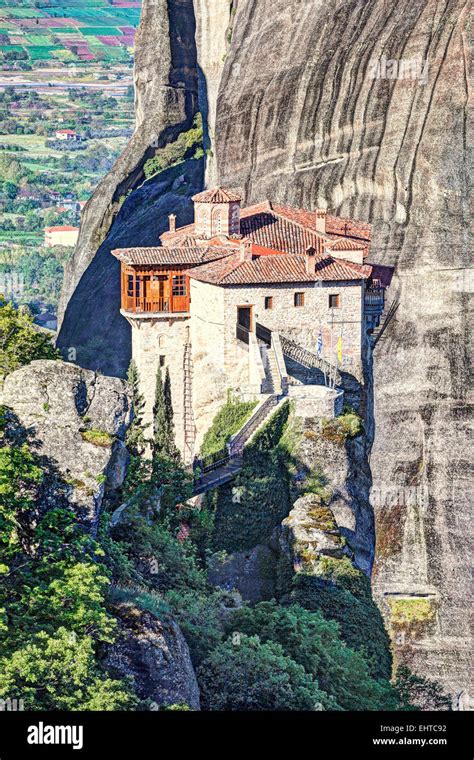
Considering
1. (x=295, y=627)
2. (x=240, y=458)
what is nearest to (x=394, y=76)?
(x=240, y=458)

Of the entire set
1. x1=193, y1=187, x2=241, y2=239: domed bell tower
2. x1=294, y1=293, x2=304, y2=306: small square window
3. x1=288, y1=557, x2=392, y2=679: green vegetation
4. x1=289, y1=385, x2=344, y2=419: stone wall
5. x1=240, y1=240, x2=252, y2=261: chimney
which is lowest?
x1=288, y1=557, x2=392, y2=679: green vegetation

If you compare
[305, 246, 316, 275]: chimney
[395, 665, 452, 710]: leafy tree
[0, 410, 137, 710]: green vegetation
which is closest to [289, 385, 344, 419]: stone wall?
[305, 246, 316, 275]: chimney

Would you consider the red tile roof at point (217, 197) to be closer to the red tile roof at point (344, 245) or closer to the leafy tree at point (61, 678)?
the red tile roof at point (344, 245)

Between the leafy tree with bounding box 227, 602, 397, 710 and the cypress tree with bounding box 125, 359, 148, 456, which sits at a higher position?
the cypress tree with bounding box 125, 359, 148, 456

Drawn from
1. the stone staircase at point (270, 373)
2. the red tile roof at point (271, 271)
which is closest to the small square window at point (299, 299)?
the red tile roof at point (271, 271)

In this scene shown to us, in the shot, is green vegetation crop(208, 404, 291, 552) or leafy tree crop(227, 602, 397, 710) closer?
leafy tree crop(227, 602, 397, 710)

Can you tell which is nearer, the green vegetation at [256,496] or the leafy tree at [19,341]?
the leafy tree at [19,341]

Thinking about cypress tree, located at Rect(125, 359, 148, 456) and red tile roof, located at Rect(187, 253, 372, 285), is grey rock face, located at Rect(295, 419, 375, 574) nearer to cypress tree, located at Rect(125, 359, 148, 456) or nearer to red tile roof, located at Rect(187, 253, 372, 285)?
cypress tree, located at Rect(125, 359, 148, 456)
